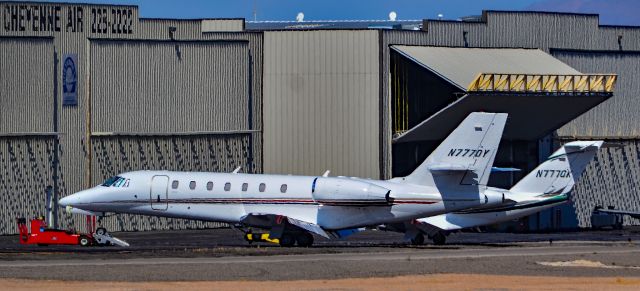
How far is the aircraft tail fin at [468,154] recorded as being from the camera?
173 ft

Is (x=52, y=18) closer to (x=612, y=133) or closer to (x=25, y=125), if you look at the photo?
(x=25, y=125)

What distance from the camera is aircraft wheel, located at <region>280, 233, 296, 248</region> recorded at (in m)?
55.3

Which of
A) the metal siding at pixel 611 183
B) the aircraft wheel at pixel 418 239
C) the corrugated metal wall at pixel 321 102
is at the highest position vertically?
the corrugated metal wall at pixel 321 102

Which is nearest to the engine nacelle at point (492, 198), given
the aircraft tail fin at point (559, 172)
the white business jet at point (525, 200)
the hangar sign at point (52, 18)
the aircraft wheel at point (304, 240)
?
the white business jet at point (525, 200)

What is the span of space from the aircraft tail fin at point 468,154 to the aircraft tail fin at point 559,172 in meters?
7.17

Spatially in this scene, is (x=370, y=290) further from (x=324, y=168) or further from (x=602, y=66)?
(x=602, y=66)

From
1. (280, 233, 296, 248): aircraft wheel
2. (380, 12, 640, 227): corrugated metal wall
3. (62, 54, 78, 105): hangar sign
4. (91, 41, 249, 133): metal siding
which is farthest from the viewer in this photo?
(380, 12, 640, 227): corrugated metal wall

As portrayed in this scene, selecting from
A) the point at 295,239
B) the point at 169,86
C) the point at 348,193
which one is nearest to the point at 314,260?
the point at 348,193

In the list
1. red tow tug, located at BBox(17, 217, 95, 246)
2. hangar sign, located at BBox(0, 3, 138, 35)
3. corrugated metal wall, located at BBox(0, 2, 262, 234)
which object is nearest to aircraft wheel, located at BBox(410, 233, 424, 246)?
red tow tug, located at BBox(17, 217, 95, 246)

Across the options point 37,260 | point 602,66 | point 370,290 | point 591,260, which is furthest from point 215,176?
point 602,66

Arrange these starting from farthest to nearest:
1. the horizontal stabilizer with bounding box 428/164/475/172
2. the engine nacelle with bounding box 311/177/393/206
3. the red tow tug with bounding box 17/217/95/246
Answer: the red tow tug with bounding box 17/217/95/246 < the engine nacelle with bounding box 311/177/393/206 < the horizontal stabilizer with bounding box 428/164/475/172

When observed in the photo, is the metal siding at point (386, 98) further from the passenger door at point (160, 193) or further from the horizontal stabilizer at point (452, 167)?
the horizontal stabilizer at point (452, 167)

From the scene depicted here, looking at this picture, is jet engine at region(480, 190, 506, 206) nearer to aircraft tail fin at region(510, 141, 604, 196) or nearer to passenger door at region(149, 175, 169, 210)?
aircraft tail fin at region(510, 141, 604, 196)

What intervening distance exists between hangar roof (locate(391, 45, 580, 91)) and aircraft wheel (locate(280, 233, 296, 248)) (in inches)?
756
